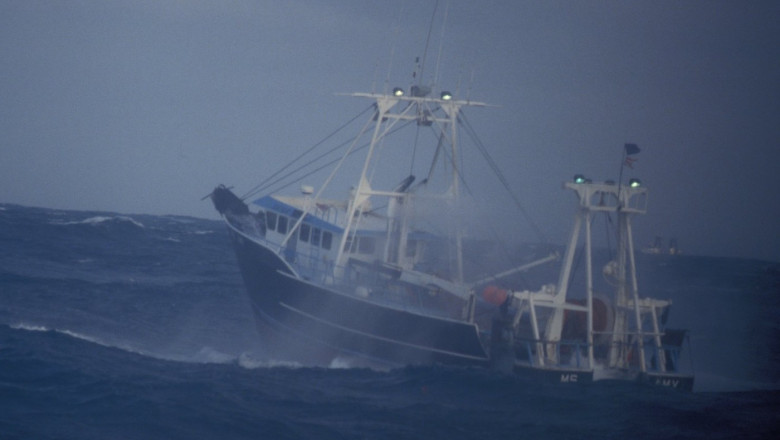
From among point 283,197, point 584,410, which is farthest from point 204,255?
point 584,410

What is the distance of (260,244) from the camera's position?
18719mm

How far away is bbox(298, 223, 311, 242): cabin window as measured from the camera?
20.1 metres

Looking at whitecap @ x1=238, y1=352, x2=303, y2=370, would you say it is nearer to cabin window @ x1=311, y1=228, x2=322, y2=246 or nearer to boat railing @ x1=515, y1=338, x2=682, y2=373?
cabin window @ x1=311, y1=228, x2=322, y2=246

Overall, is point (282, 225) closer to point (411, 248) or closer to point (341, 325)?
point (411, 248)

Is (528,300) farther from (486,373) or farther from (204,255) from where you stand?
(204,255)

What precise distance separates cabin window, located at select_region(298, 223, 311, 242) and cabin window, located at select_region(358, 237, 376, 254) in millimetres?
1638

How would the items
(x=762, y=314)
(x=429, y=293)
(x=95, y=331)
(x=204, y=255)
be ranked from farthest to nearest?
(x=204, y=255) < (x=762, y=314) < (x=95, y=331) < (x=429, y=293)

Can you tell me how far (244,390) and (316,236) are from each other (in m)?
6.96

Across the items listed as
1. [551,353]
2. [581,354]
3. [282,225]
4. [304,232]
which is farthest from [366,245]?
[581,354]

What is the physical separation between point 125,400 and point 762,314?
33.4 meters

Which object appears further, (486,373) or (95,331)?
(95,331)

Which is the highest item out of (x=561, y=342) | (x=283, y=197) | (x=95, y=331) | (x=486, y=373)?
(x=283, y=197)

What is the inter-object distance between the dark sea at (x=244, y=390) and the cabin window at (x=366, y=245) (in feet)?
11.5

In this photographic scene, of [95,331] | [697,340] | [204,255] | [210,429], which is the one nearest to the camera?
[210,429]
